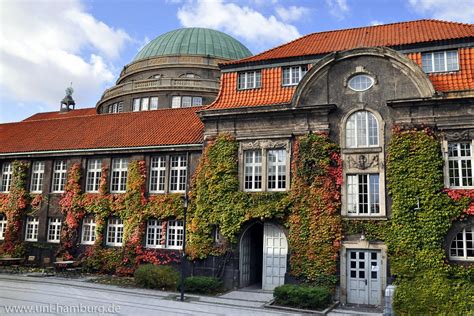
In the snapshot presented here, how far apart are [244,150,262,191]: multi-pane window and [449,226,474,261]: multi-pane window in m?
8.76

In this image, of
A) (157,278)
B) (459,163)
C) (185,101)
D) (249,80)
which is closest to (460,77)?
(459,163)

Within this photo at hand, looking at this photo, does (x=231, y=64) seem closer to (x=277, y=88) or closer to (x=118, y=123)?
(x=277, y=88)

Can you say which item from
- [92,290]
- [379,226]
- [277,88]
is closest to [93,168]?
[92,290]

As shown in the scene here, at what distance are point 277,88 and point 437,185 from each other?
8.83m

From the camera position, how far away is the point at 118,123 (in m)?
29.9

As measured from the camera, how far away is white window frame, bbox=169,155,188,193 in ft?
79.5

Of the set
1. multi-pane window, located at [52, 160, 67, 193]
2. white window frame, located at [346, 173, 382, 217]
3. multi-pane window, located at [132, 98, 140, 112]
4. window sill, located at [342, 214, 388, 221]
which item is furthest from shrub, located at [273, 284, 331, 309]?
multi-pane window, located at [132, 98, 140, 112]

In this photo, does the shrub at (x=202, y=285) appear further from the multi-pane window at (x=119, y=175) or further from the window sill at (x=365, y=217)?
the multi-pane window at (x=119, y=175)

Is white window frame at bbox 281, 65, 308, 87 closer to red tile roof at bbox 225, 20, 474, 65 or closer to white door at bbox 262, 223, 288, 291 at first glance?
red tile roof at bbox 225, 20, 474, 65

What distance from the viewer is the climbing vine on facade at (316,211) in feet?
63.1

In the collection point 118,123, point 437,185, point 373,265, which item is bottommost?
point 373,265

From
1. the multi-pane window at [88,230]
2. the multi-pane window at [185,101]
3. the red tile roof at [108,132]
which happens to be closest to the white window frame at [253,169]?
the red tile roof at [108,132]

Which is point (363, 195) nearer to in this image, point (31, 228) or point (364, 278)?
point (364, 278)

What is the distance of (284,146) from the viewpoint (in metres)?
21.1
